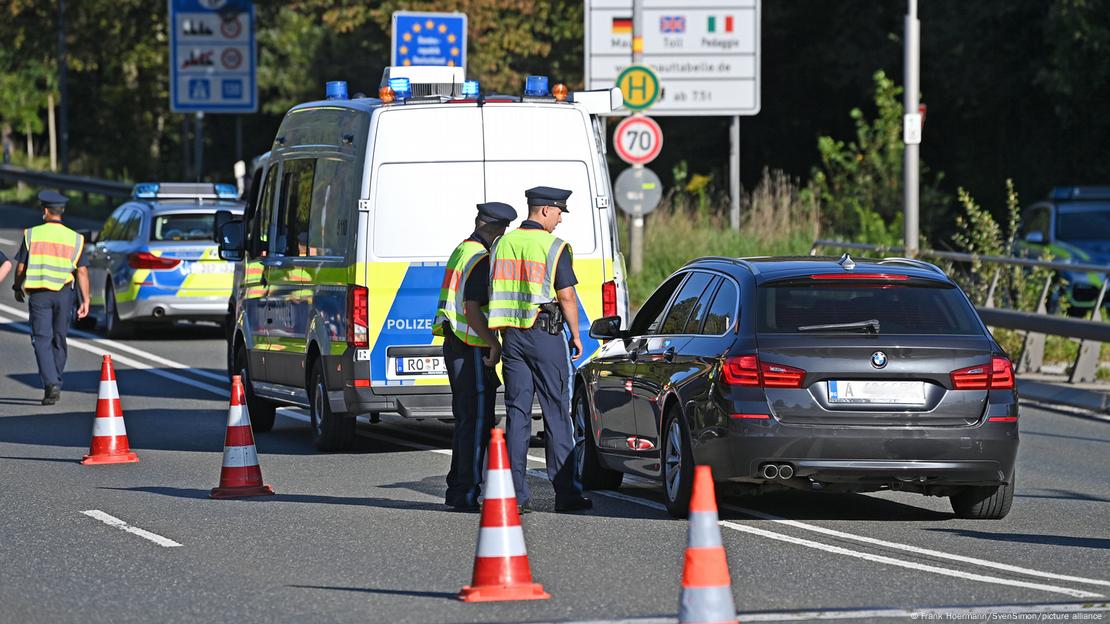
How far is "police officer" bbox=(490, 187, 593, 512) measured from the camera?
10930 millimetres

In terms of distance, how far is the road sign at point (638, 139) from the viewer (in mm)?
27516

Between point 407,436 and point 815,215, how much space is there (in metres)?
15.4

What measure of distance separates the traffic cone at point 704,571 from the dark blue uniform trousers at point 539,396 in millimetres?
4105

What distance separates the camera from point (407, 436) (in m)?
15.5

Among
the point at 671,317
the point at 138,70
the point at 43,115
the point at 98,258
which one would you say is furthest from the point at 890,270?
the point at 43,115

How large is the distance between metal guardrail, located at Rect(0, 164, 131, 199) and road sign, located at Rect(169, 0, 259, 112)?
777cm

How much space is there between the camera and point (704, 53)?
34.1 m

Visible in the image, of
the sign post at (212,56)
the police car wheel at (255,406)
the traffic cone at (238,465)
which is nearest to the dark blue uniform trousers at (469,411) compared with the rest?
the traffic cone at (238,465)

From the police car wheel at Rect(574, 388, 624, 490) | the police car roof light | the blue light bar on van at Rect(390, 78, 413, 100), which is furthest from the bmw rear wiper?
the police car roof light

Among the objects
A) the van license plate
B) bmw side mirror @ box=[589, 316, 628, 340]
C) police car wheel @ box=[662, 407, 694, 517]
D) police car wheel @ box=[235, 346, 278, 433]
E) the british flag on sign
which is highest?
the british flag on sign

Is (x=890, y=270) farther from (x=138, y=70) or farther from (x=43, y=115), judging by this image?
(x=43, y=115)

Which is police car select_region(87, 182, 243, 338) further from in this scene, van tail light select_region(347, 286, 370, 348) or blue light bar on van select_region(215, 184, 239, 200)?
van tail light select_region(347, 286, 370, 348)

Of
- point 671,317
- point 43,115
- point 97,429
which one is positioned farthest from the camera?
point 43,115

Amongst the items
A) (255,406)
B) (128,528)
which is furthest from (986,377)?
(255,406)
